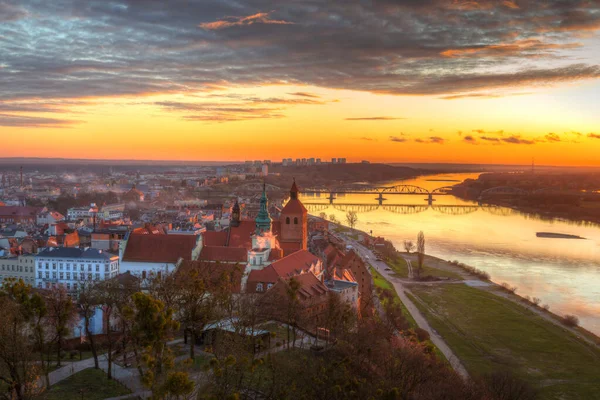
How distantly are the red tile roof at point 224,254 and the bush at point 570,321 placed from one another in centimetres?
1377

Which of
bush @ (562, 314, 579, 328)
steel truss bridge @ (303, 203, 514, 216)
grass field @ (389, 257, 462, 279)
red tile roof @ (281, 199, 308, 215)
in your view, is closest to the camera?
bush @ (562, 314, 579, 328)

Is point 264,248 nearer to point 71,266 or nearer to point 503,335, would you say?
point 71,266

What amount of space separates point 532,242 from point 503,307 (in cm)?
2320

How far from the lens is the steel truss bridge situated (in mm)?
77688

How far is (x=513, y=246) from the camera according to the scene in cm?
4544

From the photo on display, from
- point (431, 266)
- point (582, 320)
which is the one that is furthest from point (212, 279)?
point (431, 266)

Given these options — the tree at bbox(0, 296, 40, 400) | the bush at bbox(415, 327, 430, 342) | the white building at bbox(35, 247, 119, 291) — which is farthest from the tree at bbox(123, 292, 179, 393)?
the white building at bbox(35, 247, 119, 291)

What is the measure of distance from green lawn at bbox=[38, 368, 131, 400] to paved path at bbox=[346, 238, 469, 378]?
10886mm

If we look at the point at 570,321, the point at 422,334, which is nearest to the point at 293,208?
the point at 422,334

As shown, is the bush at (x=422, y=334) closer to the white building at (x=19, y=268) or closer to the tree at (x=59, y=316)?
the tree at (x=59, y=316)

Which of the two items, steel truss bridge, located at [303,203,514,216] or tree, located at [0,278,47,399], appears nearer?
tree, located at [0,278,47,399]

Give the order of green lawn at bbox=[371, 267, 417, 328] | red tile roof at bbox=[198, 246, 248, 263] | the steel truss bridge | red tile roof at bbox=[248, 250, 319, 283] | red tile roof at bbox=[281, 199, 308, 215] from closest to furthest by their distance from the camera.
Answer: red tile roof at bbox=[248, 250, 319, 283] → red tile roof at bbox=[198, 246, 248, 263] → green lawn at bbox=[371, 267, 417, 328] → red tile roof at bbox=[281, 199, 308, 215] → the steel truss bridge

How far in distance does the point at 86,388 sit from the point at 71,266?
45.5 feet

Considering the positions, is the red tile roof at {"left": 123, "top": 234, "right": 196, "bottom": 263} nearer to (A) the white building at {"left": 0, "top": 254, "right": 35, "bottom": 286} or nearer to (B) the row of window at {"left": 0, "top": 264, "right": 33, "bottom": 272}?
(A) the white building at {"left": 0, "top": 254, "right": 35, "bottom": 286}
